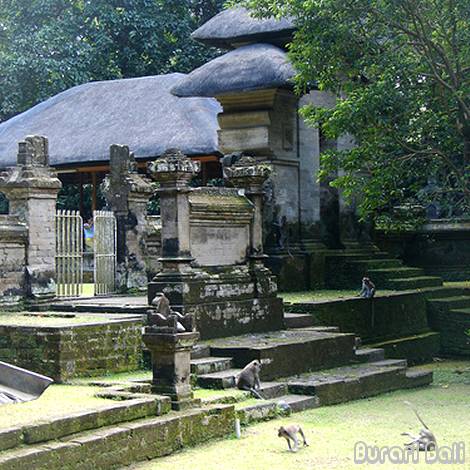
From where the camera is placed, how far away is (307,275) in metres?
18.5

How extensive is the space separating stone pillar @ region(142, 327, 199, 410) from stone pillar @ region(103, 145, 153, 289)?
7.17 meters

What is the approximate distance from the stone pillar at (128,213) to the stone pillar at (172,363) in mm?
7165

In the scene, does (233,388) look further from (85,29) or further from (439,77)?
(85,29)

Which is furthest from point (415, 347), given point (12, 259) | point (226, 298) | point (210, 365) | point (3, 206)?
point (3, 206)

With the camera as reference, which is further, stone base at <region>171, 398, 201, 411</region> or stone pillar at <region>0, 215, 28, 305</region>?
stone pillar at <region>0, 215, 28, 305</region>

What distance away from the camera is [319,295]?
1741cm

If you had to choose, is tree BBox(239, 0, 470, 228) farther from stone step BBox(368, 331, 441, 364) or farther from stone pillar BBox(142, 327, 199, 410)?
stone pillar BBox(142, 327, 199, 410)

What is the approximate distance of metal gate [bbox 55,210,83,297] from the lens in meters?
15.9

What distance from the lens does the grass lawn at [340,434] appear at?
29.8 ft

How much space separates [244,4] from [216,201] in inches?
151

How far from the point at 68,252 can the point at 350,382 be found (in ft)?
17.9

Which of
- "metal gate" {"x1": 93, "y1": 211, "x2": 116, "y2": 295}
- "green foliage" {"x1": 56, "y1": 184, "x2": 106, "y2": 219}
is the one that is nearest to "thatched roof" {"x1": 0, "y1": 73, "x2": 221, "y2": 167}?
"green foliage" {"x1": 56, "y1": 184, "x2": 106, "y2": 219}

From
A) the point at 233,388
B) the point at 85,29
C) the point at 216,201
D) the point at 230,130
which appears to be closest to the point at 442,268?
the point at 230,130

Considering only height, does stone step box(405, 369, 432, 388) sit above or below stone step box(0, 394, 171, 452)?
below
